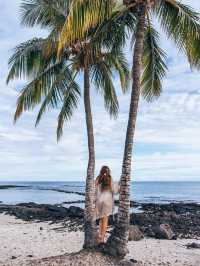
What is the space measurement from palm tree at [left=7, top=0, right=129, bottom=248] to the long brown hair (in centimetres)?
60

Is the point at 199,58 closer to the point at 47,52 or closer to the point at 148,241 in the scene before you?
the point at 47,52

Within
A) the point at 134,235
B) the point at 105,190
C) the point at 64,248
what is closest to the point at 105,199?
the point at 105,190

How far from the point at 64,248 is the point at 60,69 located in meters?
6.05

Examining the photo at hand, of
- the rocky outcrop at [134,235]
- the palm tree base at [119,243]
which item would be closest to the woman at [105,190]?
the palm tree base at [119,243]

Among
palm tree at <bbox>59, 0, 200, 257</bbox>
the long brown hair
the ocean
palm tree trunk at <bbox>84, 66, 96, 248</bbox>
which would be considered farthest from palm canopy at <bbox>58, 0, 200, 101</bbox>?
the ocean

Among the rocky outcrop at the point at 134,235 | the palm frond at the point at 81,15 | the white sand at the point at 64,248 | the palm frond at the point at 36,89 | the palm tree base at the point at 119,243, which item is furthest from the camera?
the rocky outcrop at the point at 134,235

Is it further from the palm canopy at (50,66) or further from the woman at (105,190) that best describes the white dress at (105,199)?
the palm canopy at (50,66)

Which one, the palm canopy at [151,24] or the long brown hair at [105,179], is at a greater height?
the palm canopy at [151,24]

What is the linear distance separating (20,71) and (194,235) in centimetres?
1001

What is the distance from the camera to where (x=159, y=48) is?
49.7 feet

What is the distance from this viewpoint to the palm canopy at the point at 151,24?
11.4m

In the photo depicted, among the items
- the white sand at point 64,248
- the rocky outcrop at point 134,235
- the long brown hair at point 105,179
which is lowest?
the white sand at point 64,248

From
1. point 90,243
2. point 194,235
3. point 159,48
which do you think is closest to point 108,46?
point 159,48

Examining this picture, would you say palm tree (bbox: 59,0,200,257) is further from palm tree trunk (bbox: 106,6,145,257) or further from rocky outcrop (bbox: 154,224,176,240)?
rocky outcrop (bbox: 154,224,176,240)
